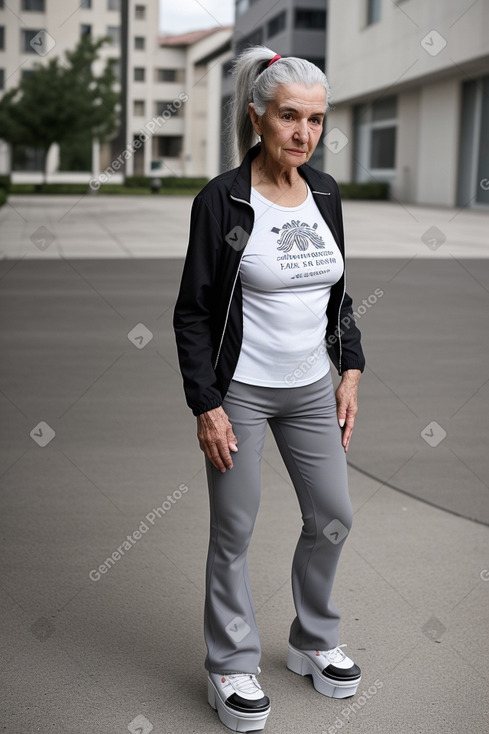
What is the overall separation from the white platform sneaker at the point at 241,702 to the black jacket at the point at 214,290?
793mm

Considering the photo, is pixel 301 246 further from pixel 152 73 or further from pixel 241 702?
pixel 152 73

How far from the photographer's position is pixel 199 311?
2635mm

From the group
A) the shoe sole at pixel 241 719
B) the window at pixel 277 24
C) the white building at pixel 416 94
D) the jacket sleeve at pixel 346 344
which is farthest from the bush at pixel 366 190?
the shoe sole at pixel 241 719

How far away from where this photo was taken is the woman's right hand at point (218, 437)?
8.57 feet

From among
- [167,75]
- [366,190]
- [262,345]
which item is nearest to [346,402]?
[262,345]

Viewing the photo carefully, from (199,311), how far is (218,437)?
34 cm

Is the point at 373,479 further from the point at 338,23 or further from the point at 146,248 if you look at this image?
the point at 338,23

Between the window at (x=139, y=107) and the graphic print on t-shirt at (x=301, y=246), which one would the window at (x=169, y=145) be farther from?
the graphic print on t-shirt at (x=301, y=246)

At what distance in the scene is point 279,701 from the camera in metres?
2.89

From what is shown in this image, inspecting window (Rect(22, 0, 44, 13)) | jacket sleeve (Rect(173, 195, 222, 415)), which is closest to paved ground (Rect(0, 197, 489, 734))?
jacket sleeve (Rect(173, 195, 222, 415))

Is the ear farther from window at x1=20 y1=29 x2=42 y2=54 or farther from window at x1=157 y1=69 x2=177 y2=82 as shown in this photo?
window at x1=157 y1=69 x2=177 y2=82

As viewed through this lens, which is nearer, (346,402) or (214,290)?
(214,290)

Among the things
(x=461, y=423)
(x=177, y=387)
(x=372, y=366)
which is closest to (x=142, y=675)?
(x=461, y=423)

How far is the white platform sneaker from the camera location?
270 cm
